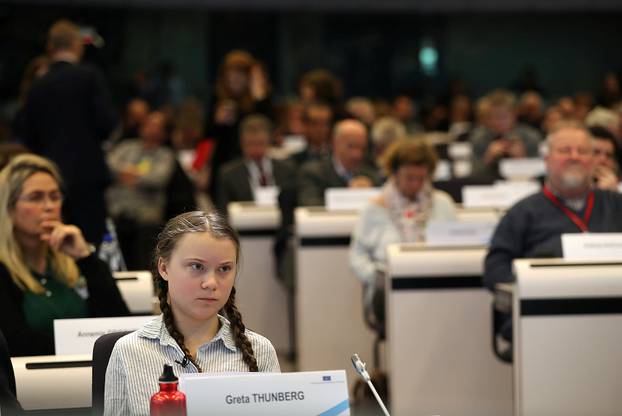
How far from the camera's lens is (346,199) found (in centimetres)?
723

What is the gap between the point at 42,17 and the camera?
1964 cm

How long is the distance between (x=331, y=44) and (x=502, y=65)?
3.38 m

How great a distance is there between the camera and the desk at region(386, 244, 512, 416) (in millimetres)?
5781

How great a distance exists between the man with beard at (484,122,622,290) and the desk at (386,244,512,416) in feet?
0.76

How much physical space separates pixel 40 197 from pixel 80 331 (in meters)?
0.86

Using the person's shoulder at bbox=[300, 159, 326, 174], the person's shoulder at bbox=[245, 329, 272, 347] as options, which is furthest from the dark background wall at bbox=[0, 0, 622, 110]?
the person's shoulder at bbox=[245, 329, 272, 347]

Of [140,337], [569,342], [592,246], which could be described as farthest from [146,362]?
[592,246]

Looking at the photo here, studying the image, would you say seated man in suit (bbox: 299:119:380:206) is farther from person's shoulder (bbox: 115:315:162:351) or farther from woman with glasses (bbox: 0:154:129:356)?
person's shoulder (bbox: 115:315:162:351)

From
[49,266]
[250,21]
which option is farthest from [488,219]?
[250,21]

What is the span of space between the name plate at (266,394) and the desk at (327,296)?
434 centimetres

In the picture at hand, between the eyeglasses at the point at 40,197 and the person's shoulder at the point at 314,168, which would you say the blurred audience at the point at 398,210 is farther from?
the eyeglasses at the point at 40,197

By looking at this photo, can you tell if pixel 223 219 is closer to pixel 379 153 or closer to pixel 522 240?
pixel 522 240

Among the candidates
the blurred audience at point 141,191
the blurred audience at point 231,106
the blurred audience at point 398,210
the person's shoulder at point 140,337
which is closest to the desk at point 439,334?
the blurred audience at point 398,210

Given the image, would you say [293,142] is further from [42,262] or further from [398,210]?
[42,262]
